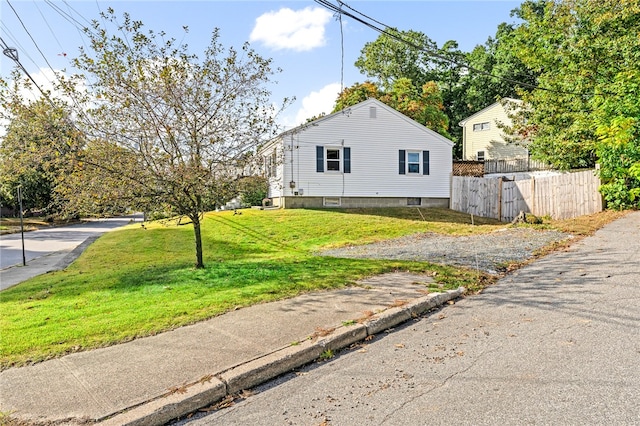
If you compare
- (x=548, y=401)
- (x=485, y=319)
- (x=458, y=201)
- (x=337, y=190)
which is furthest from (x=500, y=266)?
(x=458, y=201)

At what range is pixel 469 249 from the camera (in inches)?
393

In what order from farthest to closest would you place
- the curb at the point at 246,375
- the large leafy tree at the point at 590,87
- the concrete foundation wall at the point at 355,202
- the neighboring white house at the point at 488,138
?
1. the neighboring white house at the point at 488,138
2. the concrete foundation wall at the point at 355,202
3. the large leafy tree at the point at 590,87
4. the curb at the point at 246,375

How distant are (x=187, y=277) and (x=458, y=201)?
58.9ft

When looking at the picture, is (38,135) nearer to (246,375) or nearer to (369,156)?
(246,375)

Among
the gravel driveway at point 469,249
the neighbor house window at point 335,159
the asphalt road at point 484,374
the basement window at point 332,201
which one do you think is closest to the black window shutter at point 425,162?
the neighbor house window at point 335,159

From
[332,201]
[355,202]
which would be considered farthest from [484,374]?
[355,202]

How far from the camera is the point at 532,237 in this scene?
1130 cm

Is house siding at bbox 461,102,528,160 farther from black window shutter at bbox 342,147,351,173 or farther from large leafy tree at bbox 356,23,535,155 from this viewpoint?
black window shutter at bbox 342,147,351,173

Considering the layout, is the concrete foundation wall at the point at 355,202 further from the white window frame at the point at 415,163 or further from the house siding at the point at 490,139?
the house siding at the point at 490,139

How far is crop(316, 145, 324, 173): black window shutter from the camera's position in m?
20.4

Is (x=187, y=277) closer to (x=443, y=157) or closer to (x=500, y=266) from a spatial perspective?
(x=500, y=266)

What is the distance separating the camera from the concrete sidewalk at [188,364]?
10.1 feet

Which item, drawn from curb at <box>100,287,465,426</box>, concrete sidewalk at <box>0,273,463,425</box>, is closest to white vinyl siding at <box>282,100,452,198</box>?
concrete sidewalk at <box>0,273,463,425</box>

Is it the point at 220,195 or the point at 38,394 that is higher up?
the point at 220,195
